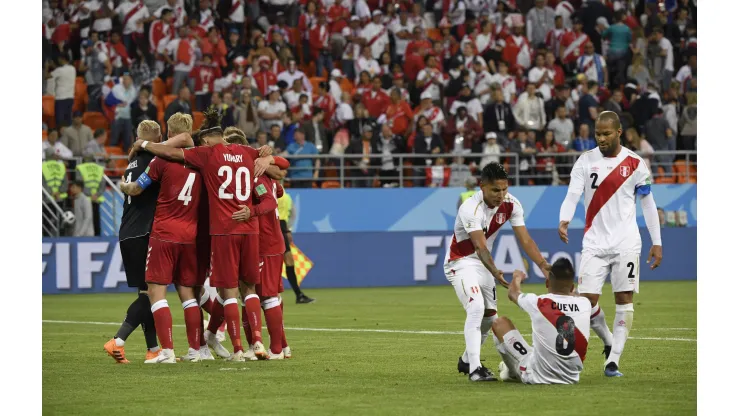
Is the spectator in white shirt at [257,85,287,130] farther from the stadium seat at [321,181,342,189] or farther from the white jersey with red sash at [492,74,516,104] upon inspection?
the white jersey with red sash at [492,74,516,104]

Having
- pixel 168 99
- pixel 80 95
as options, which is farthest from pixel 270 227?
pixel 80 95

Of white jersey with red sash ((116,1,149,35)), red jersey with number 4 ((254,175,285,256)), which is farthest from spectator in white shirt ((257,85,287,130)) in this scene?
red jersey with number 4 ((254,175,285,256))

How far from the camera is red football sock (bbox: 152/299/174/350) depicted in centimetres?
1116

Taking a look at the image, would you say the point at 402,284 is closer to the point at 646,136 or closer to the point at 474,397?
the point at 646,136

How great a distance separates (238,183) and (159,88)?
1655cm

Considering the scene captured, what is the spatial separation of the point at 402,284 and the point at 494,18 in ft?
28.6

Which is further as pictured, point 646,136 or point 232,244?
point 646,136

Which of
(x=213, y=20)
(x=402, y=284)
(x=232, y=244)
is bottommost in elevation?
(x=402, y=284)

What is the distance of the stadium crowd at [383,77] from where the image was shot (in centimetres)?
2603

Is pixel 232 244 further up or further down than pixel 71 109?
further down

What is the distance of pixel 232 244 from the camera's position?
1113 centimetres

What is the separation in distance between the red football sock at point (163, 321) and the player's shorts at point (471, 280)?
2738mm
